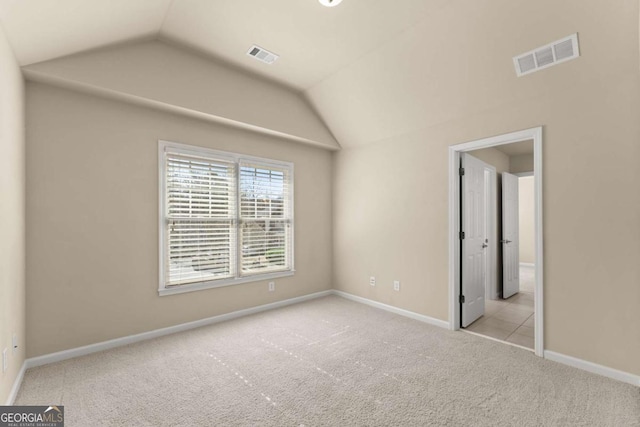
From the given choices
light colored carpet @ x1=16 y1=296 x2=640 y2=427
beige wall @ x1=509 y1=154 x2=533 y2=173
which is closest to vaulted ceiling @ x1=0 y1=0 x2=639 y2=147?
light colored carpet @ x1=16 y1=296 x2=640 y2=427

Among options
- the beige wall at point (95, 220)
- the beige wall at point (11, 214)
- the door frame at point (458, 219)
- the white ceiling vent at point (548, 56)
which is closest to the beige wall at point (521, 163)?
the door frame at point (458, 219)

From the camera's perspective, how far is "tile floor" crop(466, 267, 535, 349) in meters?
3.36

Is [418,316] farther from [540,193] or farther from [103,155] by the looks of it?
[103,155]

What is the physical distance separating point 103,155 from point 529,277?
8227mm

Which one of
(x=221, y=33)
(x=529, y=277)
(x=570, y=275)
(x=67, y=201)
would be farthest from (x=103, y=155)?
(x=529, y=277)

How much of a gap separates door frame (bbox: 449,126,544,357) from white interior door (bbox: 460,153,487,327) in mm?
107

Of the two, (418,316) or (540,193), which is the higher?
(540,193)

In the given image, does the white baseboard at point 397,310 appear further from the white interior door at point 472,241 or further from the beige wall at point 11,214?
the beige wall at point 11,214

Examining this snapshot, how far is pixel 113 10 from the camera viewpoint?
2283 mm

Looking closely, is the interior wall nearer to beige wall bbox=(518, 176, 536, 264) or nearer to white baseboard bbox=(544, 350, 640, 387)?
white baseboard bbox=(544, 350, 640, 387)

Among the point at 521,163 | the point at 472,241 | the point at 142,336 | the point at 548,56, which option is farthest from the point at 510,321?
the point at 142,336

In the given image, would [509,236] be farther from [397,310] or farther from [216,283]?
[216,283]

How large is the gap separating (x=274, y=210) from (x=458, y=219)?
2534 mm

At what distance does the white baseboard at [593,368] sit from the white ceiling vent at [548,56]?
2.65m
